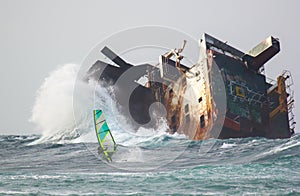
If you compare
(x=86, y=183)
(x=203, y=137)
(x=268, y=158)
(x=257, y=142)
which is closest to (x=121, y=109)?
(x=203, y=137)

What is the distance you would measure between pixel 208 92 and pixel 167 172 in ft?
46.9

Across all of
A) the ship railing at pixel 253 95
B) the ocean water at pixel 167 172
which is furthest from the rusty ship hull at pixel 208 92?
the ocean water at pixel 167 172

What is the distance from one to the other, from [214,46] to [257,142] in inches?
353

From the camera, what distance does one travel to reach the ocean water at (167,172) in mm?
15500

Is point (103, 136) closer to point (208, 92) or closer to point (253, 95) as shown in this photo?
point (208, 92)

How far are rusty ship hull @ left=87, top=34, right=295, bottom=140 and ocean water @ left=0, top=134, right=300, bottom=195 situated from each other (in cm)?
390

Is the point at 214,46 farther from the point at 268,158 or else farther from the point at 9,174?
the point at 9,174

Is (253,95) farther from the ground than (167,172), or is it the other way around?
(253,95)

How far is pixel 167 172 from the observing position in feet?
61.9

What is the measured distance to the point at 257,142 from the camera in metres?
29.1

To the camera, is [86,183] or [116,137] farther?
[116,137]

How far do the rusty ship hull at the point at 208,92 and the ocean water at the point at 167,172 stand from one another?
3.90 metres

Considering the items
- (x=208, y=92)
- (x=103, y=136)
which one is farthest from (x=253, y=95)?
(x=103, y=136)

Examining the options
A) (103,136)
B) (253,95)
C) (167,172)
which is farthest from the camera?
(253,95)
